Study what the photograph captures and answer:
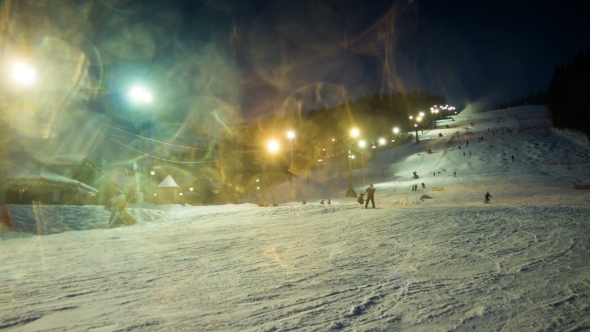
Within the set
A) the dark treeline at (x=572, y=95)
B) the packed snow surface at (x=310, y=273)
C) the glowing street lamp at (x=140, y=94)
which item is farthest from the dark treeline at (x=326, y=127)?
the packed snow surface at (x=310, y=273)

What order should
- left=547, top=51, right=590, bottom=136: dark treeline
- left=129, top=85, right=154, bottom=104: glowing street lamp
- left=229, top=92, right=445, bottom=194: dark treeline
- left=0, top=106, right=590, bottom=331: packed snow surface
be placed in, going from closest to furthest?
left=0, top=106, right=590, bottom=331: packed snow surface
left=129, top=85, right=154, bottom=104: glowing street lamp
left=547, top=51, right=590, bottom=136: dark treeline
left=229, top=92, right=445, bottom=194: dark treeline

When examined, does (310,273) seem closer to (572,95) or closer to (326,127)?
(572,95)

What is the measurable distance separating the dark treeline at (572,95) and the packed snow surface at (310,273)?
55.0 meters

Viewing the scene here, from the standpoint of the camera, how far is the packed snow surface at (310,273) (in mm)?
5203

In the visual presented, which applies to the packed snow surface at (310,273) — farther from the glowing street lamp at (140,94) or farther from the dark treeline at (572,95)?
the dark treeline at (572,95)

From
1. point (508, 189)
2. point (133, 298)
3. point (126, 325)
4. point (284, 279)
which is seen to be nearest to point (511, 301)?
point (284, 279)

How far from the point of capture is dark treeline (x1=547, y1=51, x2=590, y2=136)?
191 feet

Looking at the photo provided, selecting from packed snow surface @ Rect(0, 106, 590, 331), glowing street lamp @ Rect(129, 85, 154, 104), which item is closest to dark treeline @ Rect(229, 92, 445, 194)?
glowing street lamp @ Rect(129, 85, 154, 104)

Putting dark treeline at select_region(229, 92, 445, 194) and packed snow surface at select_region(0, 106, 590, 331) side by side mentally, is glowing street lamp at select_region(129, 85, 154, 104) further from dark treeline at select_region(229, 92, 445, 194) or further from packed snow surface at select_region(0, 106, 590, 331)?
dark treeline at select_region(229, 92, 445, 194)

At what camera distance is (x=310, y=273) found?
7.57 metres

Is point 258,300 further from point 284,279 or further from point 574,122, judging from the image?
point 574,122

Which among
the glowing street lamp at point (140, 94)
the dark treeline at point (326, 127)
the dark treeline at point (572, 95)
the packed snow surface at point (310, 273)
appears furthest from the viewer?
the dark treeline at point (326, 127)

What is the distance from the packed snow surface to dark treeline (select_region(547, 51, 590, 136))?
55.0 meters

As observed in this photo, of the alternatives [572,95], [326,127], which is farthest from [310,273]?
[326,127]
